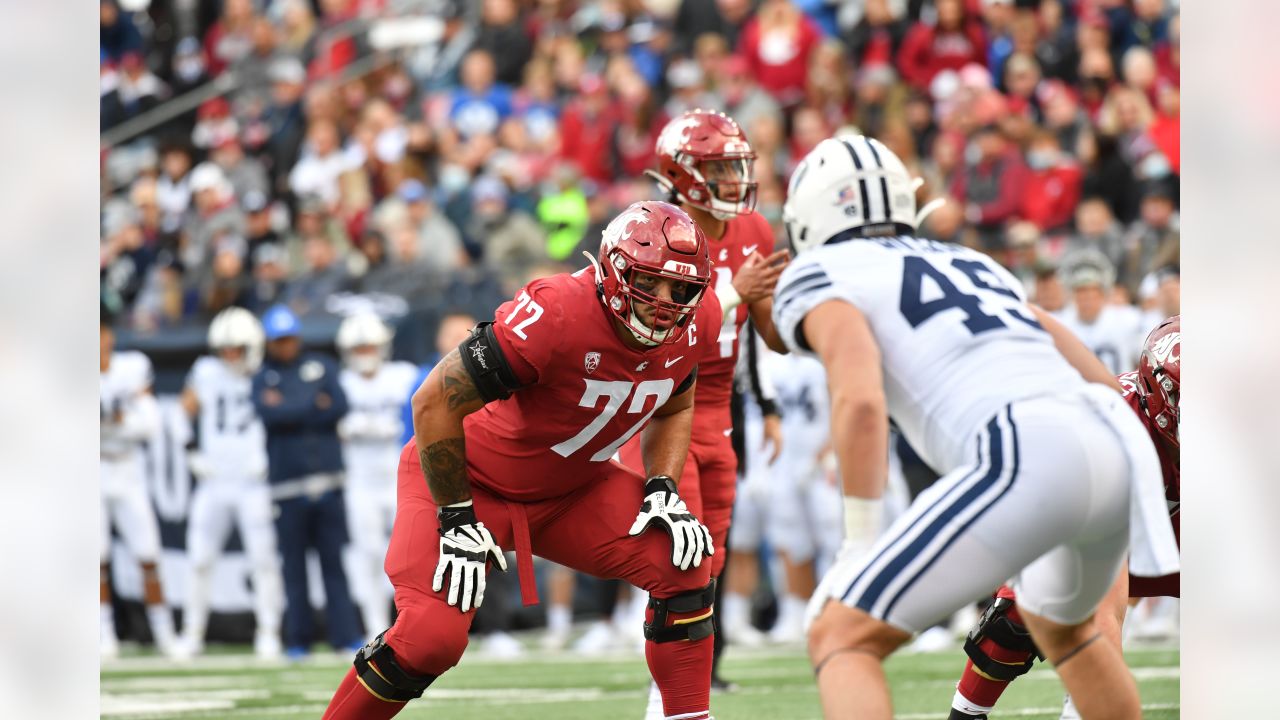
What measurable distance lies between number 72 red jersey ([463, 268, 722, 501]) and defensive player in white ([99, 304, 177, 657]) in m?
6.72

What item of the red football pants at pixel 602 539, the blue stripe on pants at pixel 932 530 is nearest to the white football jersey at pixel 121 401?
the red football pants at pixel 602 539

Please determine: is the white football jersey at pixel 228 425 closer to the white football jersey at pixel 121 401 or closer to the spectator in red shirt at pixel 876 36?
the white football jersey at pixel 121 401

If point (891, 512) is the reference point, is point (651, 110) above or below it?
above

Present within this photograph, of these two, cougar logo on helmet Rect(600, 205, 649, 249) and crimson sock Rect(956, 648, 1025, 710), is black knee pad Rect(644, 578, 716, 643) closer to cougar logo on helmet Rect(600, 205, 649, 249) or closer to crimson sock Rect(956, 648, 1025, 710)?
crimson sock Rect(956, 648, 1025, 710)

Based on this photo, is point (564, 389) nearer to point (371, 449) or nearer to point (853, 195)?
point (853, 195)

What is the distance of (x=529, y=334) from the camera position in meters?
4.28
